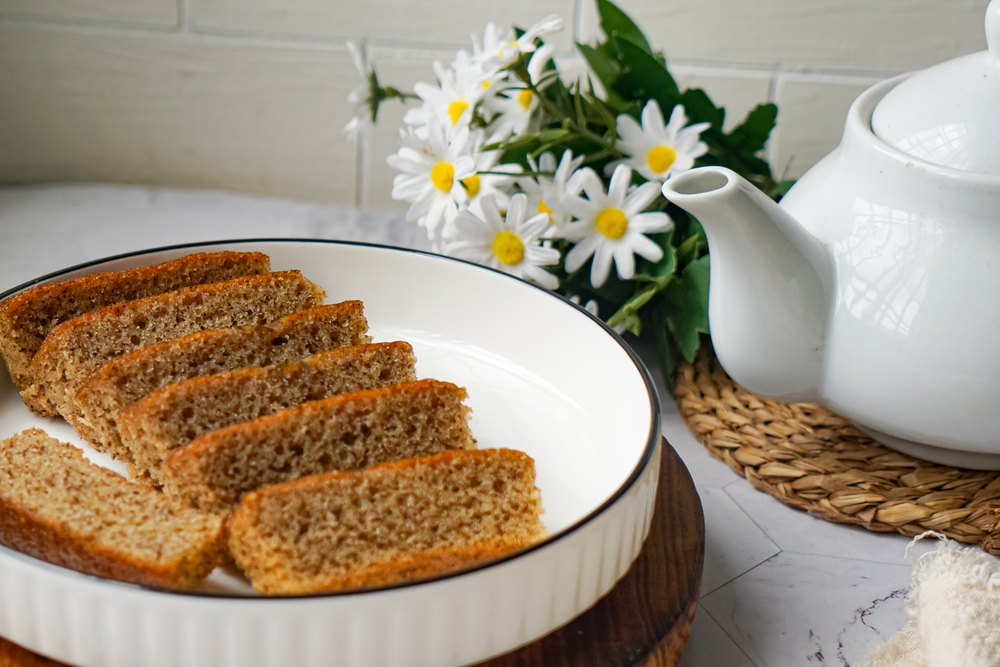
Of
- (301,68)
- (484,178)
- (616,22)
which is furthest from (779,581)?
(301,68)

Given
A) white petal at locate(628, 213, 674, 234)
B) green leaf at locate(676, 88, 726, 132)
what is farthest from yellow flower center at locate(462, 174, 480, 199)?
green leaf at locate(676, 88, 726, 132)

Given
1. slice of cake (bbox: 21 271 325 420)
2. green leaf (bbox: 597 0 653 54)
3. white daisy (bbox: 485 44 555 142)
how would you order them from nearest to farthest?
slice of cake (bbox: 21 271 325 420)
white daisy (bbox: 485 44 555 142)
green leaf (bbox: 597 0 653 54)

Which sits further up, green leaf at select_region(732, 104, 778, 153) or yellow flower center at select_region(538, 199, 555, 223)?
green leaf at select_region(732, 104, 778, 153)

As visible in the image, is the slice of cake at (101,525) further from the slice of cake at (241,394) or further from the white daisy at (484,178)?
the white daisy at (484,178)

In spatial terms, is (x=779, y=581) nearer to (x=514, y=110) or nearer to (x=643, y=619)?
(x=643, y=619)

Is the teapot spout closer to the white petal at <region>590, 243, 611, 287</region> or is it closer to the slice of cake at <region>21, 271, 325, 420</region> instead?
the white petal at <region>590, 243, 611, 287</region>

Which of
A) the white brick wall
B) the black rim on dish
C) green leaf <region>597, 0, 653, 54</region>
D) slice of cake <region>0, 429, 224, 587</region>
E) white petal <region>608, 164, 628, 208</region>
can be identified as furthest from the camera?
the white brick wall
